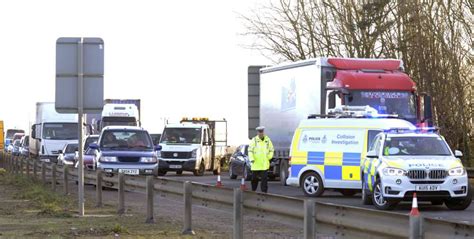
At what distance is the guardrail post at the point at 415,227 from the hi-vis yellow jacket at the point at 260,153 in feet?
58.0

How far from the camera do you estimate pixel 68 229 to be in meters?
17.1

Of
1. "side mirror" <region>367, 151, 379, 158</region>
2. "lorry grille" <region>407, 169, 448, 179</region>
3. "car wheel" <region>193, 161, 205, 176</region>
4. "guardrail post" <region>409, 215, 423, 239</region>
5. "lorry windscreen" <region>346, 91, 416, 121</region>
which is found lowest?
"car wheel" <region>193, 161, 205, 176</region>

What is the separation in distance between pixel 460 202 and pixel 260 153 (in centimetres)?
600

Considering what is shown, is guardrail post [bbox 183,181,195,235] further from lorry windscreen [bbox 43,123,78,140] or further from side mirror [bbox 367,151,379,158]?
lorry windscreen [bbox 43,123,78,140]

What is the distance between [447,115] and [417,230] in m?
33.0

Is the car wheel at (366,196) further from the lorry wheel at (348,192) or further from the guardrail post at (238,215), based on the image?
the guardrail post at (238,215)

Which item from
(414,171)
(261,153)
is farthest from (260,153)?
(414,171)

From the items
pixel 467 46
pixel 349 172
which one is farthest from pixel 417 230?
pixel 467 46

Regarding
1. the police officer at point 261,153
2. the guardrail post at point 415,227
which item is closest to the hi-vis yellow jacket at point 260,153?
the police officer at point 261,153

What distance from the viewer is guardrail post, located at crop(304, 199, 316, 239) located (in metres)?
12.1

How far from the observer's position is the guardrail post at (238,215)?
14375 mm

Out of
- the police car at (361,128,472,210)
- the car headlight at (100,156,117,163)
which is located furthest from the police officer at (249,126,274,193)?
the car headlight at (100,156,117,163)

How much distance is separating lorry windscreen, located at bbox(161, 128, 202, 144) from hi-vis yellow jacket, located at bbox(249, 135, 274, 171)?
1987 cm

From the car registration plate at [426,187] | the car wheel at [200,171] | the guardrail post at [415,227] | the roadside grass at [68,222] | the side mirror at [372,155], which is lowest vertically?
the car wheel at [200,171]
